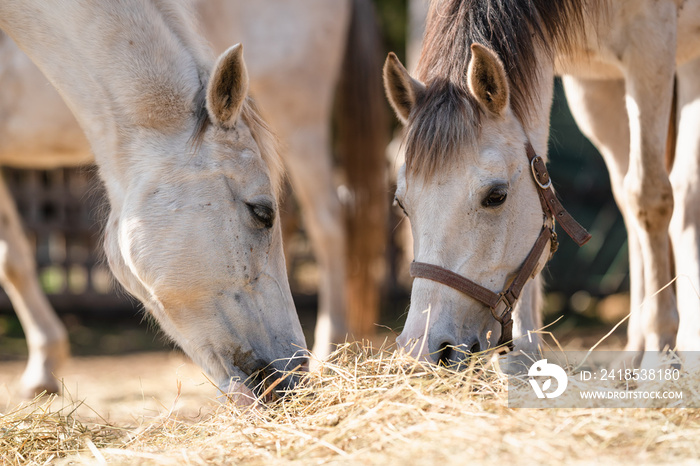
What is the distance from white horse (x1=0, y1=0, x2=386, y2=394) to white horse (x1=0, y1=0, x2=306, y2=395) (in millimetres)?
1603

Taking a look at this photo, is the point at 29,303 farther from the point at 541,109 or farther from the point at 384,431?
the point at 541,109

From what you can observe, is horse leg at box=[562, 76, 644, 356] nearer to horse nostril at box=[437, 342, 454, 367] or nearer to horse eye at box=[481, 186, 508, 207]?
horse eye at box=[481, 186, 508, 207]

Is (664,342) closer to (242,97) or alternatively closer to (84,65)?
(242,97)

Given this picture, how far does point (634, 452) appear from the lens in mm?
1548

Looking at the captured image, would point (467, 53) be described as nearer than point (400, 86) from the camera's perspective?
Yes

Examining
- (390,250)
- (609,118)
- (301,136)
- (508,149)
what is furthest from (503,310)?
(390,250)

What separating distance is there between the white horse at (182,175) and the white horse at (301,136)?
1.60 meters

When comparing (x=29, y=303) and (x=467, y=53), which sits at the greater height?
(x=467, y=53)

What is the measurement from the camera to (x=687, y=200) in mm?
2986

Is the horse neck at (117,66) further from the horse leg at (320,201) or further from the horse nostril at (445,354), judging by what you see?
the horse leg at (320,201)

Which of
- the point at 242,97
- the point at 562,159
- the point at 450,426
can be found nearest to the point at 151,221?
the point at 242,97

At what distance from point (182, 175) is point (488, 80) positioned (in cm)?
106

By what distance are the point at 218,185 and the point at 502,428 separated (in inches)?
47.0

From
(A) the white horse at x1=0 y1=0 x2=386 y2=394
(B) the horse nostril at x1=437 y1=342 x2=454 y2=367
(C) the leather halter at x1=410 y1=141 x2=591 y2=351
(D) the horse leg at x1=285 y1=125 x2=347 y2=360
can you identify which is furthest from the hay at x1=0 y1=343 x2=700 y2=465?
(D) the horse leg at x1=285 y1=125 x2=347 y2=360
